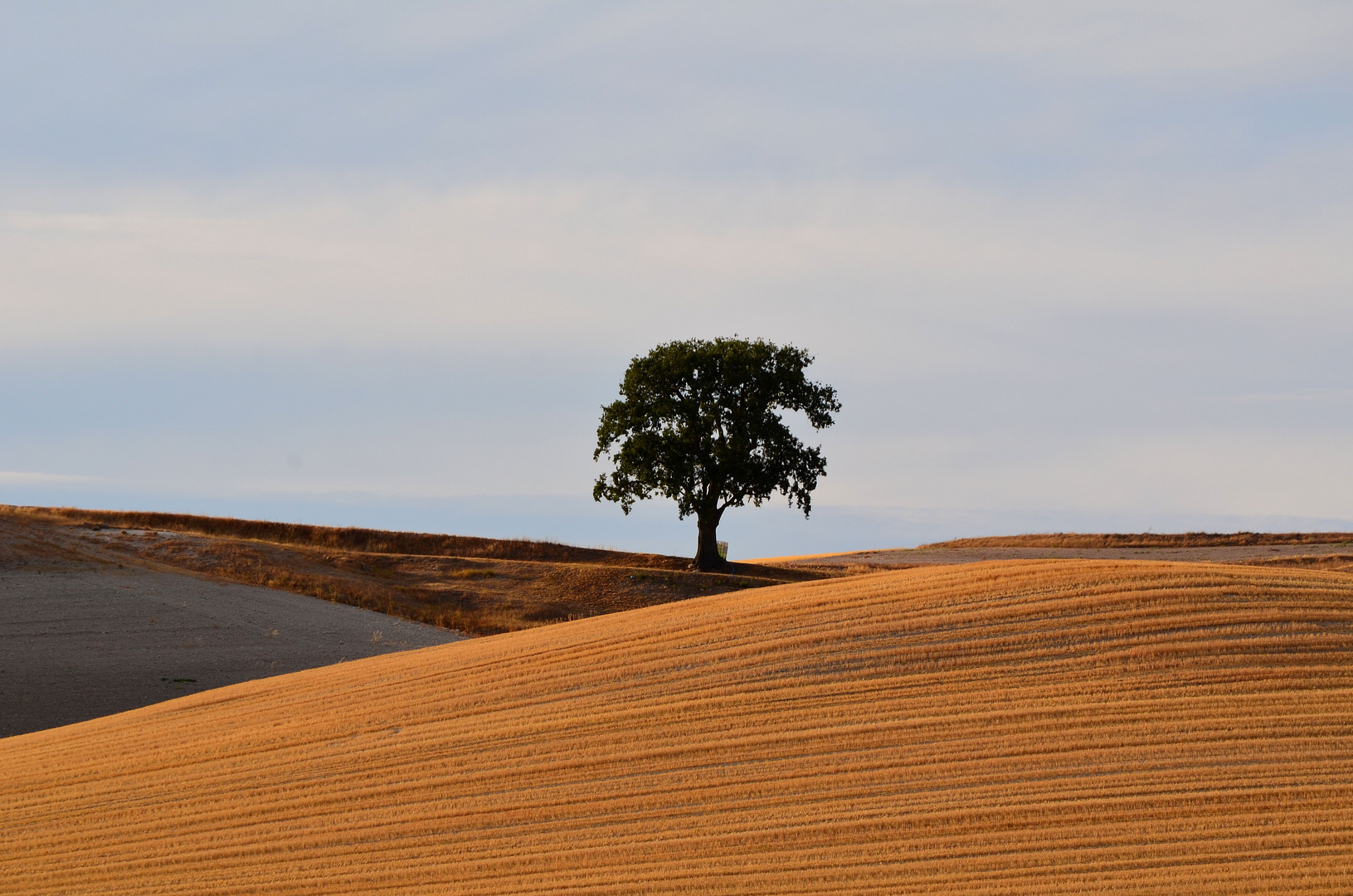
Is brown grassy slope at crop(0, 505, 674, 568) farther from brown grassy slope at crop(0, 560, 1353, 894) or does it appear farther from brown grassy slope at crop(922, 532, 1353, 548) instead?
brown grassy slope at crop(0, 560, 1353, 894)

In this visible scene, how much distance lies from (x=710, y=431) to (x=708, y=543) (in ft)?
11.5

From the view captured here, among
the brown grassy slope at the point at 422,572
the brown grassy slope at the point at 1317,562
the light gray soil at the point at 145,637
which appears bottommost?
the light gray soil at the point at 145,637

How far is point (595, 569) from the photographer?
2847 centimetres

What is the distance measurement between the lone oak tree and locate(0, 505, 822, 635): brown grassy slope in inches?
89.8

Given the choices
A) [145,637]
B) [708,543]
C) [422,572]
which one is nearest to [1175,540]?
[708,543]

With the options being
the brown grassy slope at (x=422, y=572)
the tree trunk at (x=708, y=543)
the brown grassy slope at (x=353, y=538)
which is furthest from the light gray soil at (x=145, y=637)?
the tree trunk at (x=708, y=543)

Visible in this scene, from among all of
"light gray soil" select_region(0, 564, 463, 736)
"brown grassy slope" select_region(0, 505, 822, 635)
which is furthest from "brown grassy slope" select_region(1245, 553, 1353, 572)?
"light gray soil" select_region(0, 564, 463, 736)

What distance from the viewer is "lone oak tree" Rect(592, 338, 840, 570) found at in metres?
30.7

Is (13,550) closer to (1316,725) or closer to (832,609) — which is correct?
(832,609)

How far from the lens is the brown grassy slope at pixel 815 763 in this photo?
545cm

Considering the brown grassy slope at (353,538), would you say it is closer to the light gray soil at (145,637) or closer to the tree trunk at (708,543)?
the tree trunk at (708,543)

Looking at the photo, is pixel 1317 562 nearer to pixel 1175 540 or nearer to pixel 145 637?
pixel 1175 540

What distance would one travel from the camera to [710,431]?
102 feet

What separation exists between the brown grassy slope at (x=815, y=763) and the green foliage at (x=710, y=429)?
20.9m
